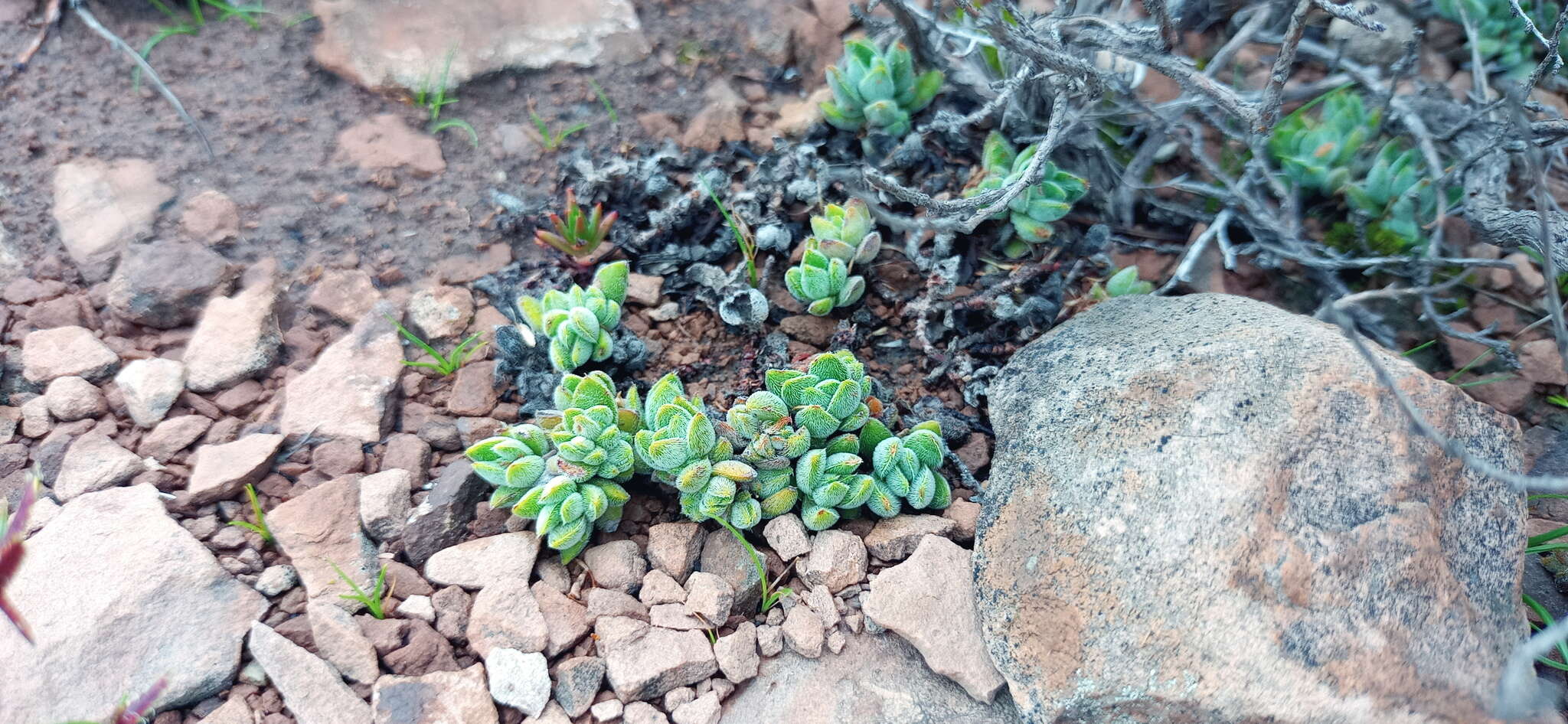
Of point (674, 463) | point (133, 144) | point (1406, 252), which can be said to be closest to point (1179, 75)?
point (1406, 252)

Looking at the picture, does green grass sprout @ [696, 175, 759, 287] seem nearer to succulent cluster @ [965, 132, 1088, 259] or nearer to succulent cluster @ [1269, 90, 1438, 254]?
succulent cluster @ [965, 132, 1088, 259]

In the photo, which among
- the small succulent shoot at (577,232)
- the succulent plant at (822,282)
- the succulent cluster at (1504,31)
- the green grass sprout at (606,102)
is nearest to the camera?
the succulent plant at (822,282)

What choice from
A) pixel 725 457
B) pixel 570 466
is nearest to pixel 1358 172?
pixel 725 457

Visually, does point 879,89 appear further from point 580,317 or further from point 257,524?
point 257,524

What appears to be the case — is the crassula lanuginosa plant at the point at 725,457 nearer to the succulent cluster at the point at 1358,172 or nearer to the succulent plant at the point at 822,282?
the succulent plant at the point at 822,282

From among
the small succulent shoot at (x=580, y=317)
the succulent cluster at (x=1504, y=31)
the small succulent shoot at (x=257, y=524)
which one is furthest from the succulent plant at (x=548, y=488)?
the succulent cluster at (x=1504, y=31)

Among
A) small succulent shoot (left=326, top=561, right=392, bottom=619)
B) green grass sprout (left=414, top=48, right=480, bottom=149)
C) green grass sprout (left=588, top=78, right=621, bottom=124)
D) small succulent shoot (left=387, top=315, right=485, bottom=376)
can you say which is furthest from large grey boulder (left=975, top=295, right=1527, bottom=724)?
green grass sprout (left=414, top=48, right=480, bottom=149)
